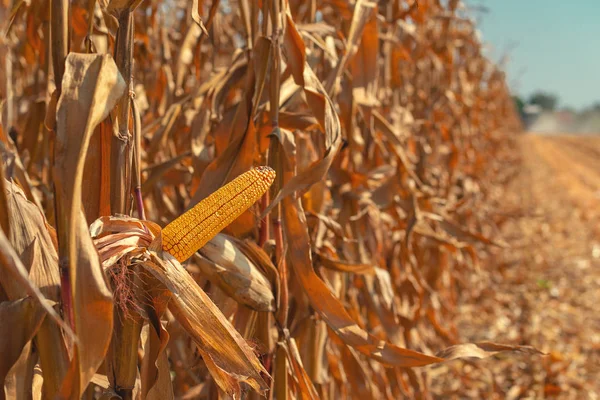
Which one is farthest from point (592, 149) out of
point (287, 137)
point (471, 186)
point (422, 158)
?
point (287, 137)

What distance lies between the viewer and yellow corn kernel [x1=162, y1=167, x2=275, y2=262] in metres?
0.90

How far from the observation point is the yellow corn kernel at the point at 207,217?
90cm

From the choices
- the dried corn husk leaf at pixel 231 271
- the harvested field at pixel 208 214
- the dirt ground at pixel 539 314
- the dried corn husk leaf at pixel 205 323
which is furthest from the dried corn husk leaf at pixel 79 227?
the dirt ground at pixel 539 314

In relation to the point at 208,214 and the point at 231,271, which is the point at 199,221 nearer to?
the point at 208,214

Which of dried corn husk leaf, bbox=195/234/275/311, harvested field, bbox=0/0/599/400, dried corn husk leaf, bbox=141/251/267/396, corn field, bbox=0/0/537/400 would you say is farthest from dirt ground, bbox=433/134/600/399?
dried corn husk leaf, bbox=141/251/267/396

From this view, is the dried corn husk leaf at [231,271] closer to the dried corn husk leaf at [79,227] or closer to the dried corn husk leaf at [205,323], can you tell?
the dried corn husk leaf at [205,323]

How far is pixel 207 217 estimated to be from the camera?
0.91 metres

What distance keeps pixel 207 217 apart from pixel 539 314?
169 inches

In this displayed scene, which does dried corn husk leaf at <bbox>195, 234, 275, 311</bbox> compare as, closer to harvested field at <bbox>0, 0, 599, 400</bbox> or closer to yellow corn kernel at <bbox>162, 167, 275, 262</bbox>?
harvested field at <bbox>0, 0, 599, 400</bbox>

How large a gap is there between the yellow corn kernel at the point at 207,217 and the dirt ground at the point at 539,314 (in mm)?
1467

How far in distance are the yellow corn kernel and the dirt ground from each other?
147 cm

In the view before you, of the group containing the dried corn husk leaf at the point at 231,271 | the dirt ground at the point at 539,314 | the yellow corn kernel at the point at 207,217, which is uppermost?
the yellow corn kernel at the point at 207,217

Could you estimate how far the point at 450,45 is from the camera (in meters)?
4.35

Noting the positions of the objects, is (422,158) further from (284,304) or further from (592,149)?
(592,149)
